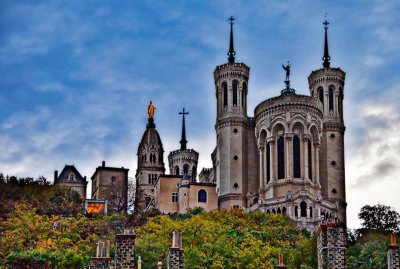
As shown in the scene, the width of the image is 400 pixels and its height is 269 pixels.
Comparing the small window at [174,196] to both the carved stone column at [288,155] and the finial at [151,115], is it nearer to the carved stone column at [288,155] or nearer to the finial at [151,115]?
the carved stone column at [288,155]

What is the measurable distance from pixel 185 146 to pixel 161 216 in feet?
180

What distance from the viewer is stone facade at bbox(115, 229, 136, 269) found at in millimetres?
28672

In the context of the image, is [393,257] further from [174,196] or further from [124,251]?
[174,196]

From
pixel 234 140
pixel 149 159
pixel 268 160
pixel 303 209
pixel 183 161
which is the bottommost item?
pixel 303 209

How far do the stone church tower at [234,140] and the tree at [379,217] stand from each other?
13.5 meters

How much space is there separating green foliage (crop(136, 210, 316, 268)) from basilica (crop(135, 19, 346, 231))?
7514mm

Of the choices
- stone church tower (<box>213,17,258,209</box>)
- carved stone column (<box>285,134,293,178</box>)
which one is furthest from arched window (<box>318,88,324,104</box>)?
carved stone column (<box>285,134,293,178</box>)

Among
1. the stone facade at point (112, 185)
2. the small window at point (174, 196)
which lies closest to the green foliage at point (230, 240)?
the small window at point (174, 196)

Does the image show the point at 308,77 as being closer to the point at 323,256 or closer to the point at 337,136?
the point at 337,136

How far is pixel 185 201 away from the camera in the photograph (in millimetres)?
108625

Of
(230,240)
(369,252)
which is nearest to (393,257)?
(369,252)

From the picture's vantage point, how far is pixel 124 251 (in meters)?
28.9

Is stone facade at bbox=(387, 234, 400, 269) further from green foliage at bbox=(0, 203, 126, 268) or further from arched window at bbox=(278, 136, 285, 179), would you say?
arched window at bbox=(278, 136, 285, 179)

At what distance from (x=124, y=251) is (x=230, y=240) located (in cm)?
5425
